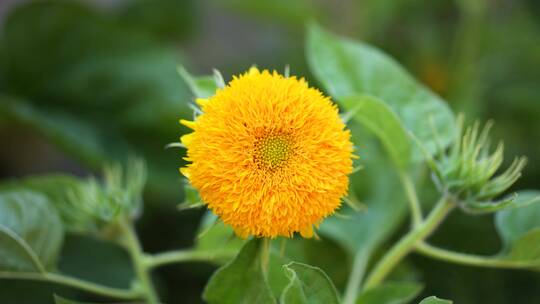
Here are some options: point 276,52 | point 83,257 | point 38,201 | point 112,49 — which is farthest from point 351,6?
point 38,201

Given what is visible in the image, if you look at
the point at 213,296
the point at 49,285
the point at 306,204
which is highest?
the point at 306,204

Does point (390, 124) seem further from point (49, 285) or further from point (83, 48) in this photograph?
point (83, 48)

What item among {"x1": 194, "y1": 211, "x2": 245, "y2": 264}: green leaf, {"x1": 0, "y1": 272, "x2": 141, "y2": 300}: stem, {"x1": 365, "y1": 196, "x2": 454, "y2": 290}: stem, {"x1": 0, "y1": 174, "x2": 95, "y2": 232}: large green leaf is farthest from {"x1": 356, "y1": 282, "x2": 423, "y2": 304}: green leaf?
{"x1": 0, "y1": 174, "x2": 95, "y2": 232}: large green leaf

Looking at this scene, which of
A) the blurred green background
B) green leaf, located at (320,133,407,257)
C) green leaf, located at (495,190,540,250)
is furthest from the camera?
the blurred green background

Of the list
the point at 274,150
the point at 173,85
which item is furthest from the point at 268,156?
the point at 173,85

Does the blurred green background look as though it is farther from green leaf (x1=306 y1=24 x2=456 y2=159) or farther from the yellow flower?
the yellow flower

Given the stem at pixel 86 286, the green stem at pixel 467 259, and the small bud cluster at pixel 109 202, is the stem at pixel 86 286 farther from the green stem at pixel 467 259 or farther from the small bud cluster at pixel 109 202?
the green stem at pixel 467 259
